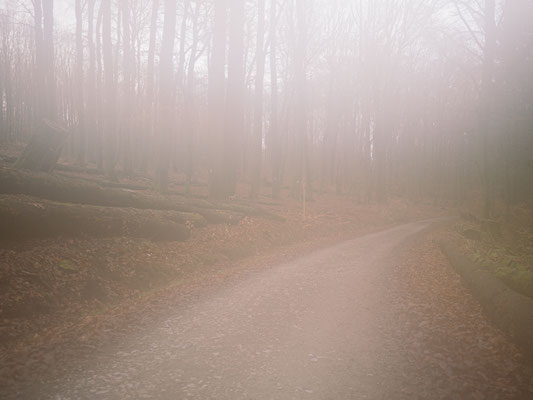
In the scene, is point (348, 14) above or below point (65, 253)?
above

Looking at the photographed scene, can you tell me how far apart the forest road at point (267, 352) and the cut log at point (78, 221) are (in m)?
2.95

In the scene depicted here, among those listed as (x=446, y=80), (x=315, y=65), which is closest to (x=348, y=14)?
(x=315, y=65)

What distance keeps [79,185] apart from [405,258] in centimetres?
891

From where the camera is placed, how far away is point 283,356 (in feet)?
13.3

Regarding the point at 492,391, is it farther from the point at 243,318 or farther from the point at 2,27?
the point at 2,27

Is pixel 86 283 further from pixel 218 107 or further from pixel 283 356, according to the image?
pixel 218 107

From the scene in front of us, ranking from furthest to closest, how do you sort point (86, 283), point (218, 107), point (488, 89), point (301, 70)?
1. point (301, 70)
2. point (488, 89)
3. point (218, 107)
4. point (86, 283)

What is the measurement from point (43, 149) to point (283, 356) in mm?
9515

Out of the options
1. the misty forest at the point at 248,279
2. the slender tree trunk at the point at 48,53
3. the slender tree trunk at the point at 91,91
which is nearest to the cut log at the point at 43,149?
the misty forest at the point at 248,279

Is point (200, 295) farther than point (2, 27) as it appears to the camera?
No

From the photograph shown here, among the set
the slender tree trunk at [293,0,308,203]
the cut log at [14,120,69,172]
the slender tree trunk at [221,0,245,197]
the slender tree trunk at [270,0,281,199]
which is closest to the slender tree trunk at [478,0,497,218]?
the slender tree trunk at [293,0,308,203]

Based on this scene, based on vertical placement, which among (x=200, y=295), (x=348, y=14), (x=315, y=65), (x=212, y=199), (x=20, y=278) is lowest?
(x=200, y=295)

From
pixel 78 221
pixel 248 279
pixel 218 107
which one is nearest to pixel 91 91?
pixel 218 107

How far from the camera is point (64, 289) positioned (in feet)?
18.5
